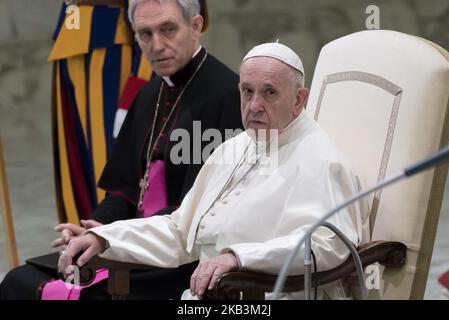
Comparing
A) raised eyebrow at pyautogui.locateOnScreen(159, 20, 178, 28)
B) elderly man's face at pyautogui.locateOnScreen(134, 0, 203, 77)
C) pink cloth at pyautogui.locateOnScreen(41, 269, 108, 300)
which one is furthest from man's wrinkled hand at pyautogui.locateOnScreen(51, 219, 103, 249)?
raised eyebrow at pyautogui.locateOnScreen(159, 20, 178, 28)

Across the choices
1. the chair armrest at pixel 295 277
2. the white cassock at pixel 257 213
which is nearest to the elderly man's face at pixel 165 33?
the white cassock at pixel 257 213

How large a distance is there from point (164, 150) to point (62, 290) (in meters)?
0.71

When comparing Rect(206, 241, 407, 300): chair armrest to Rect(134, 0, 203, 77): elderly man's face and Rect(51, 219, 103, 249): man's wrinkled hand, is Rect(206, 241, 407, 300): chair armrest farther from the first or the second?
Rect(134, 0, 203, 77): elderly man's face

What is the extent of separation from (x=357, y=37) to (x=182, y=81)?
87 cm

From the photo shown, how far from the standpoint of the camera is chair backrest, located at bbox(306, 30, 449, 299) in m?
3.10

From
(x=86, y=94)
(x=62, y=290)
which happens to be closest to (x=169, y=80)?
(x=62, y=290)

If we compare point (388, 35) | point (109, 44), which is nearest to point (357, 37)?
point (388, 35)

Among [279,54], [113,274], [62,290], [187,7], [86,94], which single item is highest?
[187,7]

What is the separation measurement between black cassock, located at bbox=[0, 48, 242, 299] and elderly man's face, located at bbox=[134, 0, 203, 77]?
0.10 m

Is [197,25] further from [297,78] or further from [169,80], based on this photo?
[297,78]

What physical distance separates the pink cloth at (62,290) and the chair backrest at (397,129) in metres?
0.96

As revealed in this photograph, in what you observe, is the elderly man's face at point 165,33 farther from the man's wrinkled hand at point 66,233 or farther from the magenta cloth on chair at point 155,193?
the man's wrinkled hand at point 66,233

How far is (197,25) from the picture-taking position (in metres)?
3.96
